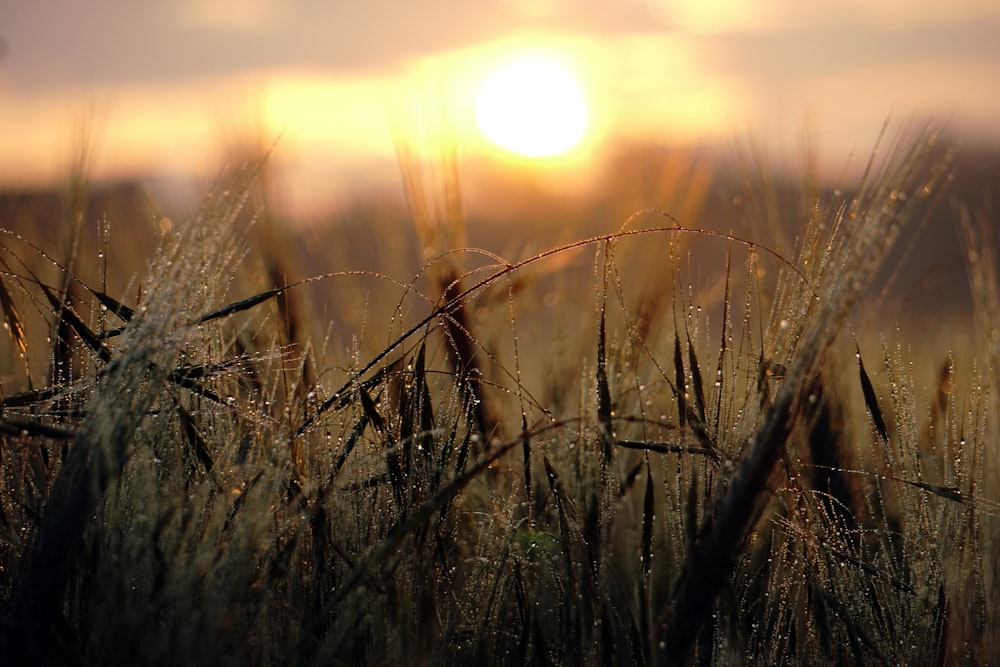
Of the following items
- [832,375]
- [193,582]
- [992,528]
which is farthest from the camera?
[832,375]

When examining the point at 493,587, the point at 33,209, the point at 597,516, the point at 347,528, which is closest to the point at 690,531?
the point at 597,516

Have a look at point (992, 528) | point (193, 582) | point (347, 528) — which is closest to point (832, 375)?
point (992, 528)

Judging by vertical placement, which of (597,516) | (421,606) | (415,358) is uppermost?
(415,358)

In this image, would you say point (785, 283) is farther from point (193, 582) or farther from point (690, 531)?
point (193, 582)

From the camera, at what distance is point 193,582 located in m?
1.10

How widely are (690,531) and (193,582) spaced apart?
0.57 m

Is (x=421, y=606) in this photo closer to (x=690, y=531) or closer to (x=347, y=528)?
(x=347, y=528)

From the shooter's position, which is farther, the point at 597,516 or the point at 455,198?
the point at 455,198

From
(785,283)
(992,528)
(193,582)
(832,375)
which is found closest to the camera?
(193,582)

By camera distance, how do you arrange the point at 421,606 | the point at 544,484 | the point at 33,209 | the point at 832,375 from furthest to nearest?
the point at 33,209
the point at 832,375
the point at 544,484
the point at 421,606

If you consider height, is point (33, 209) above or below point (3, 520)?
above

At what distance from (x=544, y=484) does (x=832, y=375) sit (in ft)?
1.90

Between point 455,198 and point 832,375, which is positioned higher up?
point 455,198

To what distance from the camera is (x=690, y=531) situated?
1142 mm
